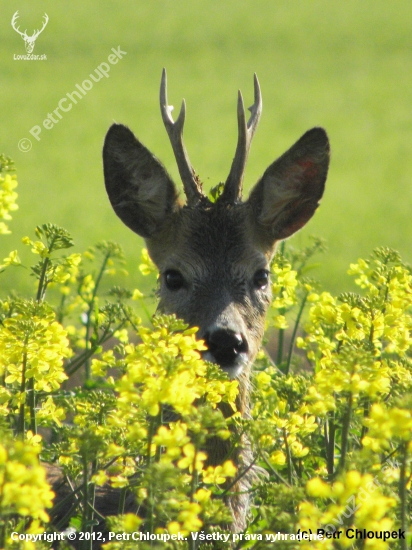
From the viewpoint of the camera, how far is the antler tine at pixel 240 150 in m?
5.89

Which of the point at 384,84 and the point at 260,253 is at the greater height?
the point at 384,84

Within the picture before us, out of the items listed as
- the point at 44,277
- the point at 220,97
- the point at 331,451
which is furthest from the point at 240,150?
the point at 220,97

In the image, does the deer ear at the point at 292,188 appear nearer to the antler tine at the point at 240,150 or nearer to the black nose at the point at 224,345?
the antler tine at the point at 240,150

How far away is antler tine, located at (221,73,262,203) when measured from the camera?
589cm

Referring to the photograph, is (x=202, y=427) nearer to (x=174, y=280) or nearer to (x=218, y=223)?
(x=174, y=280)

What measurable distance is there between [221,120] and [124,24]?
744 cm

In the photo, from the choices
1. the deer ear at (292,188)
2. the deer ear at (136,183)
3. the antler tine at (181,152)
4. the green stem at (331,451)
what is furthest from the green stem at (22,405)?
the deer ear at (292,188)

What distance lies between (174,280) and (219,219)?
1.58 ft

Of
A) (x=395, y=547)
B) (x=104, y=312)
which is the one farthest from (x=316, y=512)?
(x=104, y=312)

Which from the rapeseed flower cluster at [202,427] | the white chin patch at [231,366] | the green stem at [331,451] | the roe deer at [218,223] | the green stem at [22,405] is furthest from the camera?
the roe deer at [218,223]

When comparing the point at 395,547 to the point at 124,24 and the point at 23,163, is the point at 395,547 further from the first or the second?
the point at 124,24

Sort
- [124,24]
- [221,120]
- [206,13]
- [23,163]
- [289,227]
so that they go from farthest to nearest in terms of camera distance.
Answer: [206,13] → [124,24] → [221,120] → [23,163] → [289,227]

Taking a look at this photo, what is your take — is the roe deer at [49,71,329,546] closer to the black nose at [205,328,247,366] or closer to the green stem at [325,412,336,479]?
the black nose at [205,328,247,366]

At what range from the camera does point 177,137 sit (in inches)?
237
